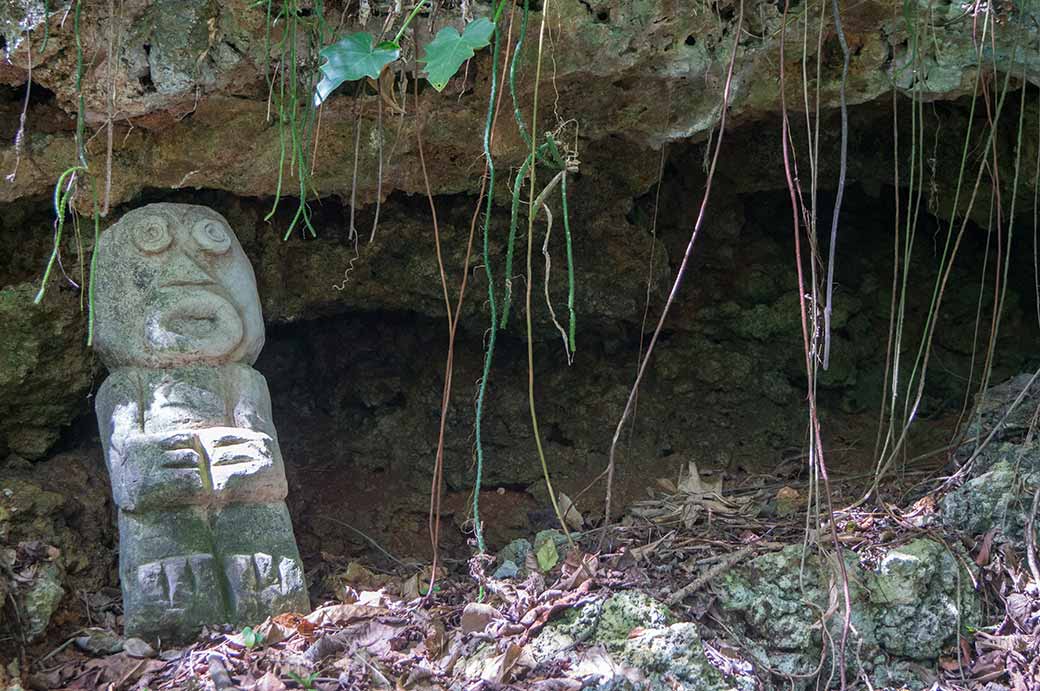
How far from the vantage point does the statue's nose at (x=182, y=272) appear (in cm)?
367

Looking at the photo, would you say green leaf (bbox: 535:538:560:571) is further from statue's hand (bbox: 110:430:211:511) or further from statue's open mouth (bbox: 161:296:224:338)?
statue's open mouth (bbox: 161:296:224:338)

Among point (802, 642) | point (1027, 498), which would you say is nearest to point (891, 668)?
point (802, 642)

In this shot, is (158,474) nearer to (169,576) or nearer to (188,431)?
(188,431)

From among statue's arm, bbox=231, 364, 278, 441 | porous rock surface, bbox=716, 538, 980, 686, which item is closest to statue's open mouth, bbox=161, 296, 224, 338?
statue's arm, bbox=231, 364, 278, 441

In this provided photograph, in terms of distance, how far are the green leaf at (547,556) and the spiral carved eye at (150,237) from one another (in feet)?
5.00

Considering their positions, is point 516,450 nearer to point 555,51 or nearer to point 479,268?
point 479,268

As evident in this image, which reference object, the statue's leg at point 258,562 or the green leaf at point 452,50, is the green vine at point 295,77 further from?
the statue's leg at point 258,562

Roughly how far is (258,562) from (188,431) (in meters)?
0.46

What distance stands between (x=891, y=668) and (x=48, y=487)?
265 centimetres

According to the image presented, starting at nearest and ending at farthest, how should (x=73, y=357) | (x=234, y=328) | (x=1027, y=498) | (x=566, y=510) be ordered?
(x=1027, y=498) → (x=234, y=328) → (x=73, y=357) → (x=566, y=510)

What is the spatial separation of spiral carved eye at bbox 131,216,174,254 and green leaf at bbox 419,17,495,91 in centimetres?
118

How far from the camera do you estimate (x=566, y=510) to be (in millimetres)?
4246

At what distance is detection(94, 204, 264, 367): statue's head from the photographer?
11.8ft

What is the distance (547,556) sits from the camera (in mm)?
3387
